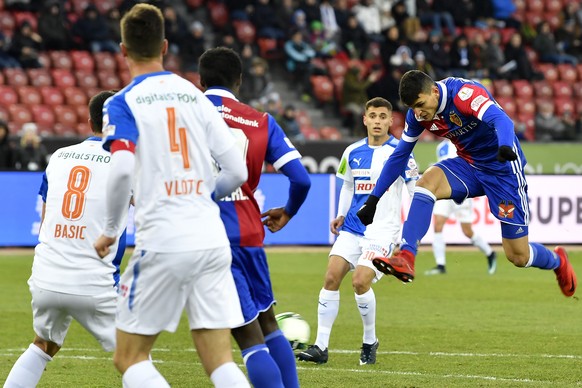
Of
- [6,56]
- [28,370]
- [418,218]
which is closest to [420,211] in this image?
[418,218]

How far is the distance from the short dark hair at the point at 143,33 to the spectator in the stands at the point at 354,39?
20.9 metres

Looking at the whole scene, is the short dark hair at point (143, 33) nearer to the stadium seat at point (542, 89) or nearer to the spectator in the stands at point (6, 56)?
the spectator in the stands at point (6, 56)

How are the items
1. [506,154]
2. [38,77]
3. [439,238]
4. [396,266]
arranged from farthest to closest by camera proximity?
1. [38,77]
2. [439,238]
3. [396,266]
4. [506,154]

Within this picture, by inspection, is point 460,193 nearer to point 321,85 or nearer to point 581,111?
point 321,85

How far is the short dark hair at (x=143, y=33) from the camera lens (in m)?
5.24

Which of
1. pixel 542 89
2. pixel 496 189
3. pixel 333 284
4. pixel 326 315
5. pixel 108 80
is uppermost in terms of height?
pixel 108 80

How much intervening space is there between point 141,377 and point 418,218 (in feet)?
12.5

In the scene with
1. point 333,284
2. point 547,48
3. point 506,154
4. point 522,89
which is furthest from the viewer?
point 547,48

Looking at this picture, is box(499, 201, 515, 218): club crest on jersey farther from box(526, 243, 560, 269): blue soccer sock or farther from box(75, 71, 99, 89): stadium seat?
box(75, 71, 99, 89): stadium seat

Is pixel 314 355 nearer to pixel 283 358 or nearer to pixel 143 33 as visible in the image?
pixel 283 358

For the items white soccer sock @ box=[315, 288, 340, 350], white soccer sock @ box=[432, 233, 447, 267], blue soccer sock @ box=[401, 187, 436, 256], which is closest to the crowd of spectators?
white soccer sock @ box=[432, 233, 447, 267]

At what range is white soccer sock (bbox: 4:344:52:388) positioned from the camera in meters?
6.57

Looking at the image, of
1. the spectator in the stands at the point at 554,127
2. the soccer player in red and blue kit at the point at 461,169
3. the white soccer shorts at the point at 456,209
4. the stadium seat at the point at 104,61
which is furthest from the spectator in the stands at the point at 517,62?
the soccer player in red and blue kit at the point at 461,169

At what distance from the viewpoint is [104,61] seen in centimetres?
2323
